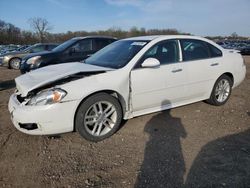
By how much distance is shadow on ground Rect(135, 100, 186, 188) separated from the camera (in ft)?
8.96

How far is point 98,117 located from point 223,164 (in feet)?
6.12

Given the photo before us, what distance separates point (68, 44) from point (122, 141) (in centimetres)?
539

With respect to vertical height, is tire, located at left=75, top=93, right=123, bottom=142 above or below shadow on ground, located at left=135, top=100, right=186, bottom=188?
above

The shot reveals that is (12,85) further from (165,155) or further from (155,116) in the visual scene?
(165,155)

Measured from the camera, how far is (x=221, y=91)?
5.36 metres

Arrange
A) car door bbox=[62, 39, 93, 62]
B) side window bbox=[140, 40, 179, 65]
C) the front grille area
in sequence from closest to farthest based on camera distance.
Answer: the front grille area
side window bbox=[140, 40, 179, 65]
car door bbox=[62, 39, 93, 62]

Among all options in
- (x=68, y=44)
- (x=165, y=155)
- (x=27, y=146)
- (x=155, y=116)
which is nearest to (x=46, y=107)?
(x=27, y=146)

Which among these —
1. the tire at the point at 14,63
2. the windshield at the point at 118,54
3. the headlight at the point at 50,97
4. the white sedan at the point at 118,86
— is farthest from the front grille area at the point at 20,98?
the tire at the point at 14,63

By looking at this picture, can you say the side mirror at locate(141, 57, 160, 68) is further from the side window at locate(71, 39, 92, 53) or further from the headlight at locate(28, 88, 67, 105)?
the side window at locate(71, 39, 92, 53)

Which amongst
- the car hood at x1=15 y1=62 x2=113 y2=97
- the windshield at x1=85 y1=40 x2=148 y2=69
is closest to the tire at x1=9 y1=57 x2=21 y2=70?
the windshield at x1=85 y1=40 x2=148 y2=69

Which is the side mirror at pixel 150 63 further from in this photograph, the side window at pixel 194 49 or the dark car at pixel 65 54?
the dark car at pixel 65 54

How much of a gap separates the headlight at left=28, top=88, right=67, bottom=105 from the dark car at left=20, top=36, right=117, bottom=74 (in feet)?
15.4

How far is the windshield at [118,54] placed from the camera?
4090mm

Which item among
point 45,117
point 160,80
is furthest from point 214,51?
point 45,117
